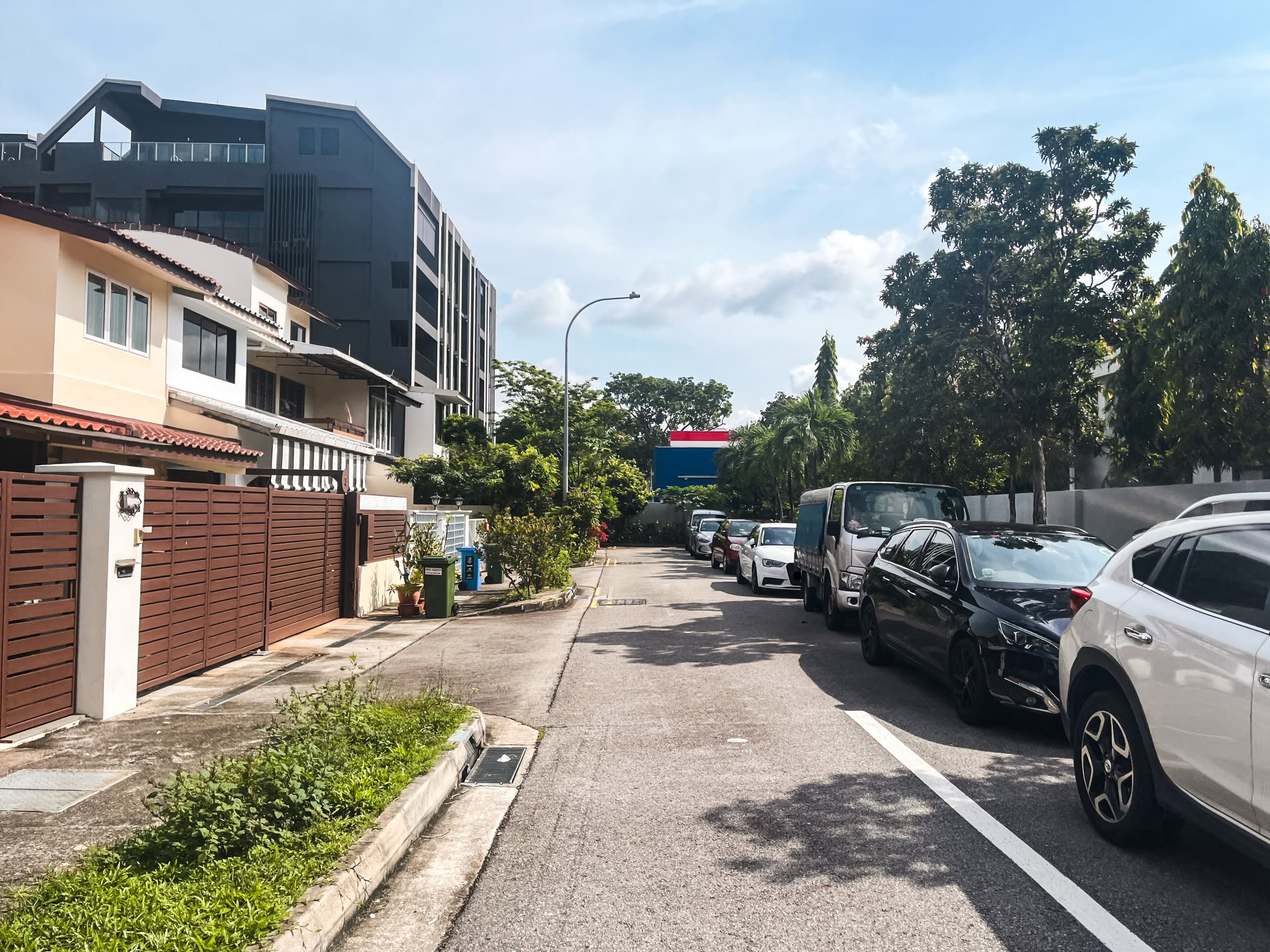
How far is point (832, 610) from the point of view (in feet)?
46.1

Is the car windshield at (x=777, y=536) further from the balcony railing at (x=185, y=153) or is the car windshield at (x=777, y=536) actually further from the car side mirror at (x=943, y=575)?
the balcony railing at (x=185, y=153)

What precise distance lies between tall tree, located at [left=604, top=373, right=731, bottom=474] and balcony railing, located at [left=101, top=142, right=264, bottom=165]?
46051 mm

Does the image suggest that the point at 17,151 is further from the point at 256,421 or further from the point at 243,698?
the point at 243,698

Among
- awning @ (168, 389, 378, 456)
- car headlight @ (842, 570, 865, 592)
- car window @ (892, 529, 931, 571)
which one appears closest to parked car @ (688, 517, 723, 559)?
awning @ (168, 389, 378, 456)

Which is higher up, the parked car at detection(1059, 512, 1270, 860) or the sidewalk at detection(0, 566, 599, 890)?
the parked car at detection(1059, 512, 1270, 860)

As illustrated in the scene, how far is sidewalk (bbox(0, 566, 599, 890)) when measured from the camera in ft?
17.0

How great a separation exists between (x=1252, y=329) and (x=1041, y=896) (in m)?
12.8

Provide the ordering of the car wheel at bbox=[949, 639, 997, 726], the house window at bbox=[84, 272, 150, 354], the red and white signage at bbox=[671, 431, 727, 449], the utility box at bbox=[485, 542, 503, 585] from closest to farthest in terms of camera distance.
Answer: the car wheel at bbox=[949, 639, 997, 726], the house window at bbox=[84, 272, 150, 354], the utility box at bbox=[485, 542, 503, 585], the red and white signage at bbox=[671, 431, 727, 449]

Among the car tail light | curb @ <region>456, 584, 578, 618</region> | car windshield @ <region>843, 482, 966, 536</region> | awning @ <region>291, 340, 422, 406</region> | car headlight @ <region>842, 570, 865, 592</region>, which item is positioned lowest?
curb @ <region>456, 584, 578, 618</region>

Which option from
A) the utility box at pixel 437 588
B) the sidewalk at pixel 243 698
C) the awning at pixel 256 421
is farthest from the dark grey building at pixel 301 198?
the sidewalk at pixel 243 698

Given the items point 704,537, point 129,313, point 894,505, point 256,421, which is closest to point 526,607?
point 894,505

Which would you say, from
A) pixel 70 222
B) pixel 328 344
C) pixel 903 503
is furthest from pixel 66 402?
pixel 328 344

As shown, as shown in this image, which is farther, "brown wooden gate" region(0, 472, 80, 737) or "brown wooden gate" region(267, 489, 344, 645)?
"brown wooden gate" region(267, 489, 344, 645)

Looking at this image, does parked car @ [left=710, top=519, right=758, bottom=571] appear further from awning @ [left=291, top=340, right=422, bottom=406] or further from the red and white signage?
the red and white signage
